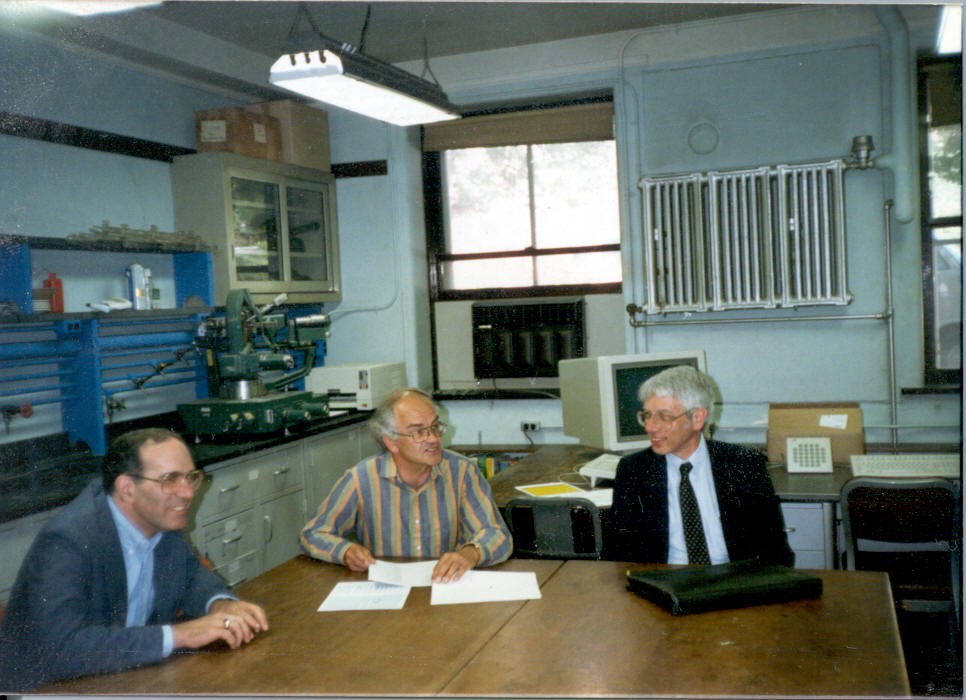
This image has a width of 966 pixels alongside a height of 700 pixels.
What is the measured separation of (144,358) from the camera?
4121 mm

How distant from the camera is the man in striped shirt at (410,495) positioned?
2.51 m

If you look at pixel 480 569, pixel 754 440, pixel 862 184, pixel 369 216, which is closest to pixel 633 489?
pixel 480 569

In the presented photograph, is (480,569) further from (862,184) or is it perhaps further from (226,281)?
(862,184)

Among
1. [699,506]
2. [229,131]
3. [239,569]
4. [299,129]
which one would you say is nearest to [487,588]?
[699,506]

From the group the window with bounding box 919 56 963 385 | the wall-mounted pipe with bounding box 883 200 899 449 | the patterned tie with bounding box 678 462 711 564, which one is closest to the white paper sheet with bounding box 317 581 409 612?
the patterned tie with bounding box 678 462 711 564

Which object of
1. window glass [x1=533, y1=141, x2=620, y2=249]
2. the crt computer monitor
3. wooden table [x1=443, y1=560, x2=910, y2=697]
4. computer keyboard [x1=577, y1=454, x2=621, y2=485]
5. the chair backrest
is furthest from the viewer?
window glass [x1=533, y1=141, x2=620, y2=249]

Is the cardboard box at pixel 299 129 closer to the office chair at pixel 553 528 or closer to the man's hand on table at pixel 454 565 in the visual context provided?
Result: the office chair at pixel 553 528

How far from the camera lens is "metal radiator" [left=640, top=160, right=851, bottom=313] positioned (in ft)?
13.8

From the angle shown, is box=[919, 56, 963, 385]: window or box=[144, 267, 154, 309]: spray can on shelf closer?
box=[919, 56, 963, 385]: window

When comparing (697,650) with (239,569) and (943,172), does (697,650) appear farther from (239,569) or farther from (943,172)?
(943,172)

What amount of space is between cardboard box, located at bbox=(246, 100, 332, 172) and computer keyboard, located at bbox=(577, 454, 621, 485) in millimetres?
2486

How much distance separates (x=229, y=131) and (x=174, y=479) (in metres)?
2.79

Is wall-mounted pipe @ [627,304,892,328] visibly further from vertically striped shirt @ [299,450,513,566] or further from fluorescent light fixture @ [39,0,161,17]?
fluorescent light fixture @ [39,0,161,17]

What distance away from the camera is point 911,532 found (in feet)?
8.76
